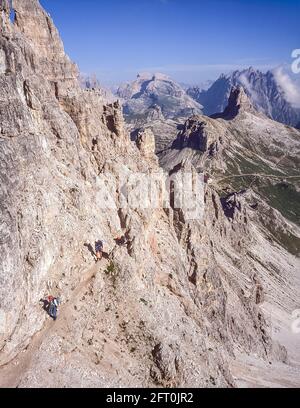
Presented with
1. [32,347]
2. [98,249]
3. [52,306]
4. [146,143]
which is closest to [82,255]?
[98,249]

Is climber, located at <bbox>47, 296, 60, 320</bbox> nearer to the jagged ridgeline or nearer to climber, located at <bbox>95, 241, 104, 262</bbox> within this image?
the jagged ridgeline

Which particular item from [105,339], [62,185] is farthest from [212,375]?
[62,185]

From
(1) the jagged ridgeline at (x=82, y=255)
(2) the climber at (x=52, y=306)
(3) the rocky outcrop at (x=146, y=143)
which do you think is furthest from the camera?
(3) the rocky outcrop at (x=146, y=143)

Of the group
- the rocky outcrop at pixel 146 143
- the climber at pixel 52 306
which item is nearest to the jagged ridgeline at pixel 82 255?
the climber at pixel 52 306

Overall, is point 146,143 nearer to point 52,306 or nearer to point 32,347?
point 52,306

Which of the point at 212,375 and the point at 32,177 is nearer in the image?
the point at 32,177

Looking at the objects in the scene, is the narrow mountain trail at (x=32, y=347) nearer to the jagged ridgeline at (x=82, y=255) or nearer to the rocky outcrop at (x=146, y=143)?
the jagged ridgeline at (x=82, y=255)

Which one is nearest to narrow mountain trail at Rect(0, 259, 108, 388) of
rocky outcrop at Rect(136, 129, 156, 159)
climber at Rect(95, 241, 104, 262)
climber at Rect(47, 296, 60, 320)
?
climber at Rect(47, 296, 60, 320)
